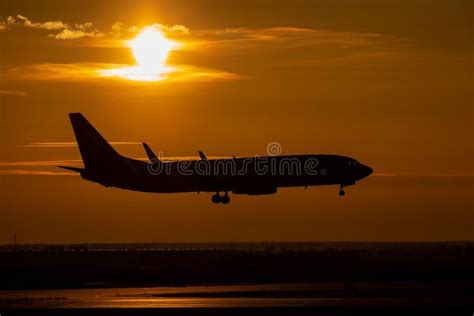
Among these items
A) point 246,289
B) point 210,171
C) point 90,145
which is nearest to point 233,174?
point 210,171

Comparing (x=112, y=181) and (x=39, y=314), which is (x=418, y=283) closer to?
(x=39, y=314)

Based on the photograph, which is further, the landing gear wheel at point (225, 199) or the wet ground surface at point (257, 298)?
the landing gear wheel at point (225, 199)

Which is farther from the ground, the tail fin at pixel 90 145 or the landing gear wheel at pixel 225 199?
the tail fin at pixel 90 145

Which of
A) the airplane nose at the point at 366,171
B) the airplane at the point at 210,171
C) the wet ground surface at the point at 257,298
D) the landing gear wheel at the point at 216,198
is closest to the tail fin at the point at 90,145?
the airplane at the point at 210,171

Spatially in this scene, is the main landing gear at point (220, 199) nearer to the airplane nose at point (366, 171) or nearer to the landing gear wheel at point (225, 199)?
the landing gear wheel at point (225, 199)

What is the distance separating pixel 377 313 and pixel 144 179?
78854 mm

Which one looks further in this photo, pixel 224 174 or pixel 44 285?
pixel 224 174

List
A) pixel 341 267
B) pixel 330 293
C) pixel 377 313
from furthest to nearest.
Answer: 1. pixel 341 267
2. pixel 330 293
3. pixel 377 313

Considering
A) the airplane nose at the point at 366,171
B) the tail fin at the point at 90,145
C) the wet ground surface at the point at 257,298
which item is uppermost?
the tail fin at the point at 90,145

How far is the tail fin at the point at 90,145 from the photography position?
130 m

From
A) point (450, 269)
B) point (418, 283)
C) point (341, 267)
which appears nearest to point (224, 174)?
point (341, 267)

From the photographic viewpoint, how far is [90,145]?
132500 millimetres

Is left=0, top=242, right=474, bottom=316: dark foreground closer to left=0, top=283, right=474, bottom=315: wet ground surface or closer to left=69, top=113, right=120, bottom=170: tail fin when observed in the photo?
left=0, top=283, right=474, bottom=315: wet ground surface

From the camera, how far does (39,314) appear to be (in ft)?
169
